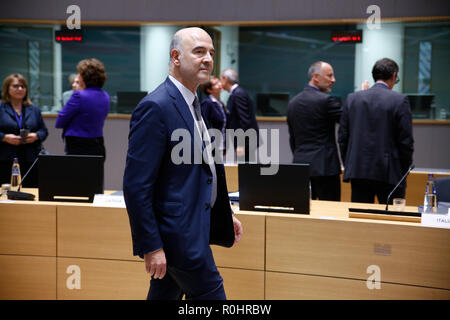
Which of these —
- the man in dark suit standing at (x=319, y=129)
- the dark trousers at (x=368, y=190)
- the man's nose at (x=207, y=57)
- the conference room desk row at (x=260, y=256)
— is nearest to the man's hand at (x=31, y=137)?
the conference room desk row at (x=260, y=256)

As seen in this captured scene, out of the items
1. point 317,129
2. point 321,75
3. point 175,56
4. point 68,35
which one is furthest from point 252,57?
point 175,56

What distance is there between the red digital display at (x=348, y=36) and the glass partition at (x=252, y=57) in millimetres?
69

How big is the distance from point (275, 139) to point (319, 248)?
3.54 m

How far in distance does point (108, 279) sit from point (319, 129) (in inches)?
76.3

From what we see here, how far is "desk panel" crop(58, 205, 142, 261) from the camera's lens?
2.78 m

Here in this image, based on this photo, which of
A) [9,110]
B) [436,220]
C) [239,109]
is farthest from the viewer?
[239,109]

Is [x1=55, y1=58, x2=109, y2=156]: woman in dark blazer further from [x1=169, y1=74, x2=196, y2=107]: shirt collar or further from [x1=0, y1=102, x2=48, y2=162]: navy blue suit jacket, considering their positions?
[x1=169, y1=74, x2=196, y2=107]: shirt collar

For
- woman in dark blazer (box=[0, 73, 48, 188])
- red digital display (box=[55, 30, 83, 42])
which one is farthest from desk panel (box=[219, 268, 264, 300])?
red digital display (box=[55, 30, 83, 42])

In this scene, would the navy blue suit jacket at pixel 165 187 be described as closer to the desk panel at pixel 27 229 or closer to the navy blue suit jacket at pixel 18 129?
the desk panel at pixel 27 229

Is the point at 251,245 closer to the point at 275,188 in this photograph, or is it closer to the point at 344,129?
the point at 275,188

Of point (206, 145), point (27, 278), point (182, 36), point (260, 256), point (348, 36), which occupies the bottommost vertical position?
point (27, 278)

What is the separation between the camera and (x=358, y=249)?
8.21 feet
